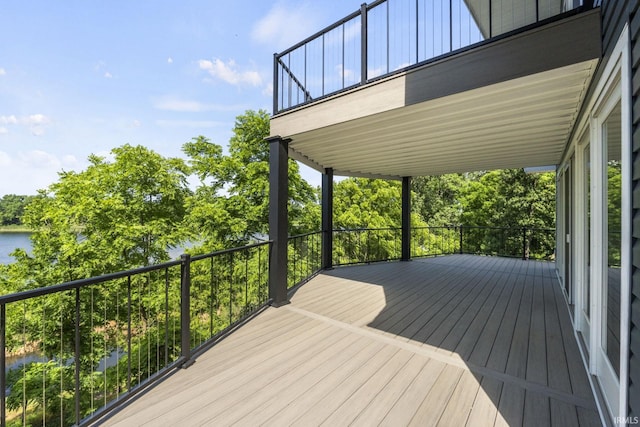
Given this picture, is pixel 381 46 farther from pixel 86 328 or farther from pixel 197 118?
pixel 197 118

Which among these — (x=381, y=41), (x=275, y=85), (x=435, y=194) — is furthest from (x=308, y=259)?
(x=435, y=194)

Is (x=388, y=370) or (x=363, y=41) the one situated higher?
(x=363, y=41)

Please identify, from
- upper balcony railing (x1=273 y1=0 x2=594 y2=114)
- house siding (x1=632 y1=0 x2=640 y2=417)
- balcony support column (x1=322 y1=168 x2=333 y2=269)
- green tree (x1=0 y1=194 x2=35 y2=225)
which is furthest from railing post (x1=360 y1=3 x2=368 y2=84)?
green tree (x1=0 y1=194 x2=35 y2=225)

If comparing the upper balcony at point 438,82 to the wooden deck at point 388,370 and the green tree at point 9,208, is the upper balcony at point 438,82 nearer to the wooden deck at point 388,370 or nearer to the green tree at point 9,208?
the wooden deck at point 388,370

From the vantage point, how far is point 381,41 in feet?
11.1

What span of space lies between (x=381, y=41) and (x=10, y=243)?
1661 cm

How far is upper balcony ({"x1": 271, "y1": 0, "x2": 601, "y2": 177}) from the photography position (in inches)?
80.5

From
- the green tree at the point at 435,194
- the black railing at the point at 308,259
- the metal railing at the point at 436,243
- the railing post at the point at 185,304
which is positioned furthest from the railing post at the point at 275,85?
the green tree at the point at 435,194

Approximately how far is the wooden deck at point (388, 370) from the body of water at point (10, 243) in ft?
36.0

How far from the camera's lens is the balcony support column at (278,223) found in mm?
3787

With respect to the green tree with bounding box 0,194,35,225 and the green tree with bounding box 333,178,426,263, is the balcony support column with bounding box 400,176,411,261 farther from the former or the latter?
the green tree with bounding box 0,194,35,225

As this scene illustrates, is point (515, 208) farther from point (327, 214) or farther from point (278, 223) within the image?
point (278, 223)

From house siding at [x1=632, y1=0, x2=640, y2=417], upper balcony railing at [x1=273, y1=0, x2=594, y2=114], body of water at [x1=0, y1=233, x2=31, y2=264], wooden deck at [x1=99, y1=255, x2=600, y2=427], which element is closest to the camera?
house siding at [x1=632, y1=0, x2=640, y2=417]

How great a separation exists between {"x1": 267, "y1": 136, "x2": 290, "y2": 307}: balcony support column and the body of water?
1021 cm
